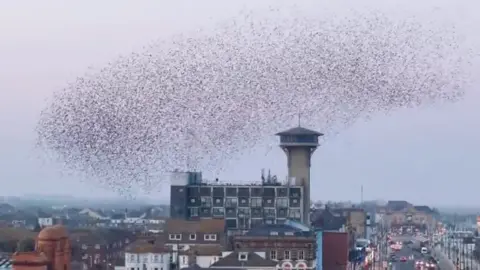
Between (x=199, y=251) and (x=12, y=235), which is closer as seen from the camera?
(x=199, y=251)

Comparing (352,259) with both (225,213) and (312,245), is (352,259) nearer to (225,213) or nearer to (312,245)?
(225,213)

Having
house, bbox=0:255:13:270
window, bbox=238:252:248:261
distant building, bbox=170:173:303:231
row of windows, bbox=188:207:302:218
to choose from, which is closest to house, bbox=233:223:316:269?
window, bbox=238:252:248:261

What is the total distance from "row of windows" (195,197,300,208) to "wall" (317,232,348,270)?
5402 millimetres

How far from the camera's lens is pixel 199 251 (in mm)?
108688

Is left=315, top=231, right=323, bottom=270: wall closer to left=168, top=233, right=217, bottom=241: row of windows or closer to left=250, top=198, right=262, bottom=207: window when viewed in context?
left=250, top=198, right=262, bottom=207: window

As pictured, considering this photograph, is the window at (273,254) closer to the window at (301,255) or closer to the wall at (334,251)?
the window at (301,255)

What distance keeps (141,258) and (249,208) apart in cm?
3458

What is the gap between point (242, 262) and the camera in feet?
323

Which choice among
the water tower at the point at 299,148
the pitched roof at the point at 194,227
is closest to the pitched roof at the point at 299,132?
the water tower at the point at 299,148

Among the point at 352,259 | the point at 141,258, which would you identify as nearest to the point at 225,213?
the point at 352,259

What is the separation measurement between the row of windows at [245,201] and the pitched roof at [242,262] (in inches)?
1403

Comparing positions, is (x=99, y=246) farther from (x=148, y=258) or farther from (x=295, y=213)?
(x=148, y=258)

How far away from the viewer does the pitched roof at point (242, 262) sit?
98.1m

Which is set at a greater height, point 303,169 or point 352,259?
point 303,169
